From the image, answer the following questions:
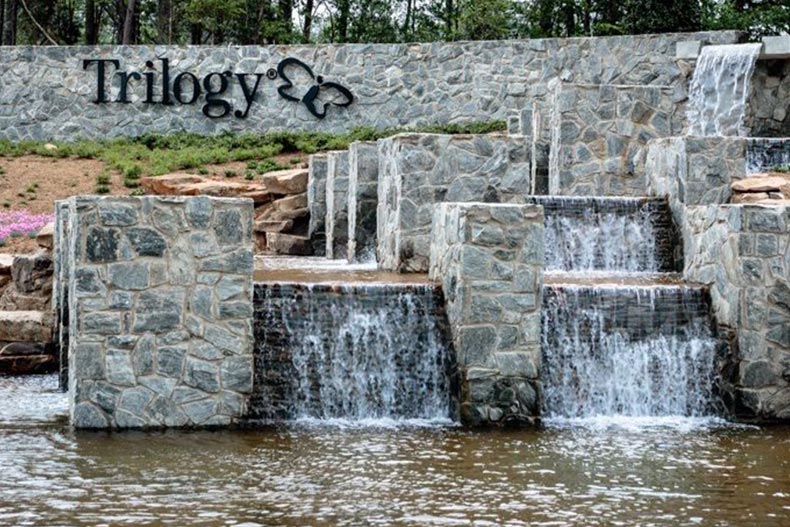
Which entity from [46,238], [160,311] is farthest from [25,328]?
[160,311]

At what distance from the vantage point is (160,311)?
10.8 meters

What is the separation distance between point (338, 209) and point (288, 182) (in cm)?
261

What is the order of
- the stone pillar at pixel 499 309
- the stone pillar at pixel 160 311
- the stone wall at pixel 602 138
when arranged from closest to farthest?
the stone pillar at pixel 160 311
the stone pillar at pixel 499 309
the stone wall at pixel 602 138

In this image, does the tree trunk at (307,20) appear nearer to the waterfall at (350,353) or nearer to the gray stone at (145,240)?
the waterfall at (350,353)

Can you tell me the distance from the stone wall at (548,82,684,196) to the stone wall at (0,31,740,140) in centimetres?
811

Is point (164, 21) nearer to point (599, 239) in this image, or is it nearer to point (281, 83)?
point (281, 83)

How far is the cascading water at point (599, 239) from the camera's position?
49.8ft

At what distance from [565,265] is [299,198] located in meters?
6.39

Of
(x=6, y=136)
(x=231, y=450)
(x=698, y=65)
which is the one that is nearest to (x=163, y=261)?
(x=231, y=450)

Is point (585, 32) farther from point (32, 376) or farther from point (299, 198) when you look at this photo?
point (32, 376)

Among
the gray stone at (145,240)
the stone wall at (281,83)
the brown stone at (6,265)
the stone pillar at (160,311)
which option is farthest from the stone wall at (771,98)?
the gray stone at (145,240)

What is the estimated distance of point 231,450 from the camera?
9922 millimetres

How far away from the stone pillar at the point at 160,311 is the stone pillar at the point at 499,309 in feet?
6.36

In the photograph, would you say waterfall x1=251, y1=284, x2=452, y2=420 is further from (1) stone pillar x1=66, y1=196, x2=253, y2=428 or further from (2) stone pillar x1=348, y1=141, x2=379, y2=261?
(2) stone pillar x1=348, y1=141, x2=379, y2=261
